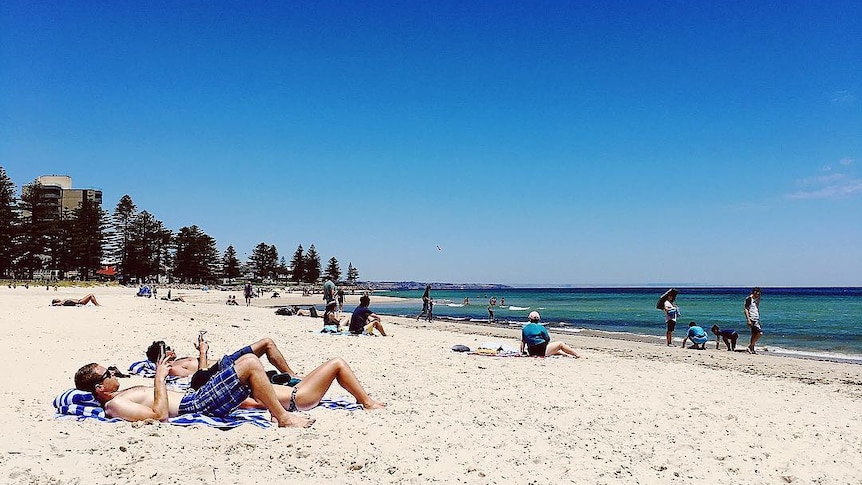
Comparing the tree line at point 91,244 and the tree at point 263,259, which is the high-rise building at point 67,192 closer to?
the tree line at point 91,244

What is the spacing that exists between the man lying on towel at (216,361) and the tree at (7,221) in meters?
48.2

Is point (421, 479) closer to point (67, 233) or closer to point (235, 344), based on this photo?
point (235, 344)

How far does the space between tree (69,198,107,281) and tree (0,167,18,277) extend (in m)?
6.90

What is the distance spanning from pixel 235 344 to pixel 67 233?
53142mm

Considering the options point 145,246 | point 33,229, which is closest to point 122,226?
point 145,246

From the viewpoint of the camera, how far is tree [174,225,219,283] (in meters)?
77.6

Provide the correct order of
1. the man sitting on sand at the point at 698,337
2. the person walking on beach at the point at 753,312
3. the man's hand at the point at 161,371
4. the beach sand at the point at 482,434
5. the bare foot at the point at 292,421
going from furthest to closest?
the man sitting on sand at the point at 698,337
the person walking on beach at the point at 753,312
the man's hand at the point at 161,371
the bare foot at the point at 292,421
the beach sand at the point at 482,434

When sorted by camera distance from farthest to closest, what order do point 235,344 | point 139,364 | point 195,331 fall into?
1. point 195,331
2. point 235,344
3. point 139,364

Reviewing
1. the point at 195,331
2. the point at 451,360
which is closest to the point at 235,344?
the point at 195,331

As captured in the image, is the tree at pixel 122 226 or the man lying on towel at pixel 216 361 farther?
the tree at pixel 122 226

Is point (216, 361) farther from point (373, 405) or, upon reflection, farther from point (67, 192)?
point (67, 192)

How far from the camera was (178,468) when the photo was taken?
406 cm

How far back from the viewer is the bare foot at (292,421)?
5.00 metres

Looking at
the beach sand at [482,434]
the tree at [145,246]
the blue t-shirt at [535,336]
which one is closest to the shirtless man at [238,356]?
the beach sand at [482,434]
